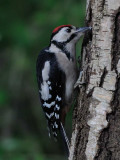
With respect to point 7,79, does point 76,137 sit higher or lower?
higher

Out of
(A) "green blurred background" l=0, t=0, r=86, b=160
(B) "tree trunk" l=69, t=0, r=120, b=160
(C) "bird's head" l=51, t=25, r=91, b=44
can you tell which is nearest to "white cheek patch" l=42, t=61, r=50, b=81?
(C) "bird's head" l=51, t=25, r=91, b=44

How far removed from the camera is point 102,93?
2.32 m

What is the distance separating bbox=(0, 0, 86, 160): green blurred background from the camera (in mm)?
4824

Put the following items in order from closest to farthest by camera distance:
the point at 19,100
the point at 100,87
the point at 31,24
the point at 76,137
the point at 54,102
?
the point at 100,87
the point at 76,137
the point at 54,102
the point at 31,24
the point at 19,100

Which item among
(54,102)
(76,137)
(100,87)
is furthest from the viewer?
(54,102)

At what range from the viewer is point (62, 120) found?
3.39m

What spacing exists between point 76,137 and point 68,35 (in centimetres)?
115

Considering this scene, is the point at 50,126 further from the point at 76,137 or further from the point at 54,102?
the point at 76,137

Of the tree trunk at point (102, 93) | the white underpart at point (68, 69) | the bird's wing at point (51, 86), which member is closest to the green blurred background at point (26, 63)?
the bird's wing at point (51, 86)

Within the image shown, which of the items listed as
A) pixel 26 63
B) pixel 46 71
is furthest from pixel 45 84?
pixel 26 63

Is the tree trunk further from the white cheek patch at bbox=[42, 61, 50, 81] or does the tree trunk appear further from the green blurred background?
the green blurred background

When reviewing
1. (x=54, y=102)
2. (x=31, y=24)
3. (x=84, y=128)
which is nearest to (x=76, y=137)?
(x=84, y=128)

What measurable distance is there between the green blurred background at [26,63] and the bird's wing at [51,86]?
127 cm

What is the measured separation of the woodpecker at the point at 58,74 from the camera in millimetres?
3211
